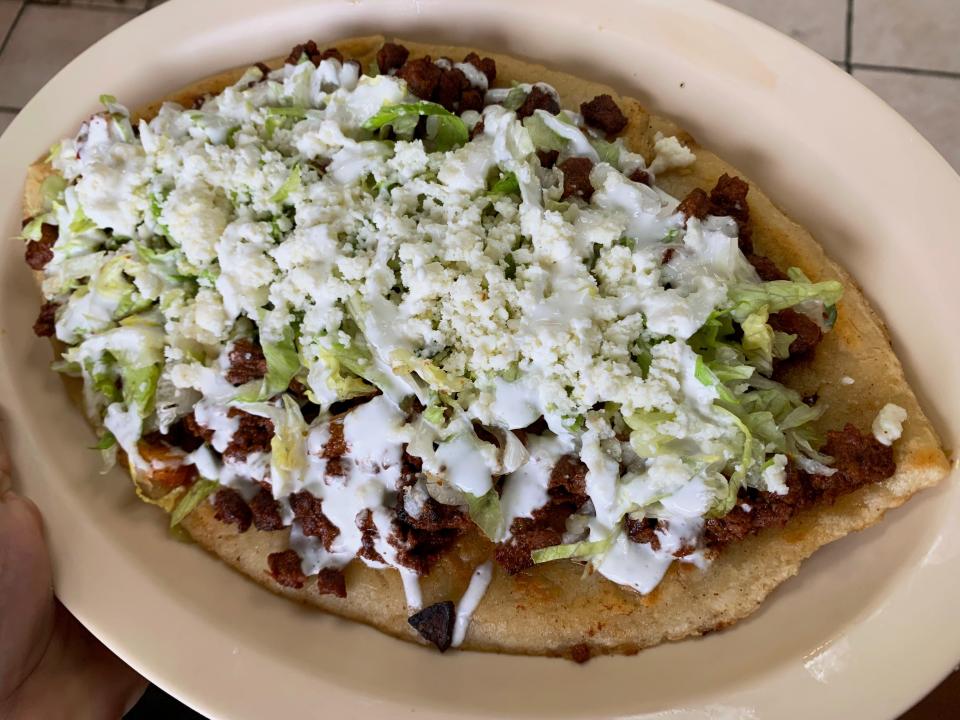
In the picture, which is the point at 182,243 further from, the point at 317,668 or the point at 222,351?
the point at 317,668

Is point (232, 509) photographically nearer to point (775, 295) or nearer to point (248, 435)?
point (248, 435)

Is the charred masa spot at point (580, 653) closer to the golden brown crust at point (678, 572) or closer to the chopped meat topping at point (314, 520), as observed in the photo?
the golden brown crust at point (678, 572)

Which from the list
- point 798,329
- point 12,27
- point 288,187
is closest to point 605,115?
point 798,329

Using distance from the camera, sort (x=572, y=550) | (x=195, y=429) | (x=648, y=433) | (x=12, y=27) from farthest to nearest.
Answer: (x=12, y=27) < (x=195, y=429) < (x=572, y=550) < (x=648, y=433)

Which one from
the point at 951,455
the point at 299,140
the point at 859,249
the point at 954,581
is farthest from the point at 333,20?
the point at 954,581

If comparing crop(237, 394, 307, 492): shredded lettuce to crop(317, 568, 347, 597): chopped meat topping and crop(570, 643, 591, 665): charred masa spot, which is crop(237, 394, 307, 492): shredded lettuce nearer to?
crop(317, 568, 347, 597): chopped meat topping

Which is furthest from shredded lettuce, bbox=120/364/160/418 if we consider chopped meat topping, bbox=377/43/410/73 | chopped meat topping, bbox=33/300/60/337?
chopped meat topping, bbox=377/43/410/73

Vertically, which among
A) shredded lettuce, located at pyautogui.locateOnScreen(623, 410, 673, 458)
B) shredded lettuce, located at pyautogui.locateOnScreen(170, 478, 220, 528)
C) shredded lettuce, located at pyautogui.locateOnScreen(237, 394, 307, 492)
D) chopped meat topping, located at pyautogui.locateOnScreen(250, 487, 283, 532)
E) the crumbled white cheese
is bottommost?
shredded lettuce, located at pyautogui.locateOnScreen(170, 478, 220, 528)
